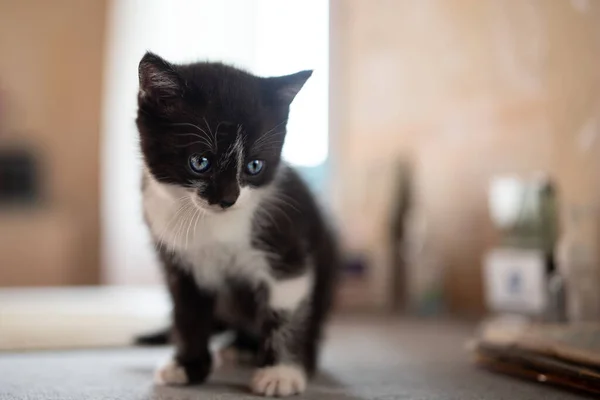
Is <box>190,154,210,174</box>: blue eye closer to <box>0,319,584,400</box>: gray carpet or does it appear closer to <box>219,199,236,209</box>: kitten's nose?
<box>219,199,236,209</box>: kitten's nose

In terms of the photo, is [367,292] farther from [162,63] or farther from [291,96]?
[162,63]

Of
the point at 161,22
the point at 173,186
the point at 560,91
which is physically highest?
the point at 161,22

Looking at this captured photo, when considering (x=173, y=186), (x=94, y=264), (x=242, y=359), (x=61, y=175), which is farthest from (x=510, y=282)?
(x=61, y=175)

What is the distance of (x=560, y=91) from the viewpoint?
1550mm

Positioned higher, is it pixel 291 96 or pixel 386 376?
pixel 291 96

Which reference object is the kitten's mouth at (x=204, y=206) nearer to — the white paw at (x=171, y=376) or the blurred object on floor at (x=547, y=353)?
the white paw at (x=171, y=376)

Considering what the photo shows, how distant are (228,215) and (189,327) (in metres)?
0.24

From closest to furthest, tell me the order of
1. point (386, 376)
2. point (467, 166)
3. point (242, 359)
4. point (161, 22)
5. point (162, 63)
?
point (162, 63) → point (386, 376) → point (242, 359) → point (467, 166) → point (161, 22)

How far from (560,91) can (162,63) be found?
3.61 ft

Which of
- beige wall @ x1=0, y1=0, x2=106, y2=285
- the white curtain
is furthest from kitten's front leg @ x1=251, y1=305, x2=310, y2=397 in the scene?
beige wall @ x1=0, y1=0, x2=106, y2=285

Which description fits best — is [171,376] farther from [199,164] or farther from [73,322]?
[73,322]

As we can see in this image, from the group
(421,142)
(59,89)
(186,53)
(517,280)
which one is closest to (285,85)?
(517,280)

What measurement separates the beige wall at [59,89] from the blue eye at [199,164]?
3.40 meters

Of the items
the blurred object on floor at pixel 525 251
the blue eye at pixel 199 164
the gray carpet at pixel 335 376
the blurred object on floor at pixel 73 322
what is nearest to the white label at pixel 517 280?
the blurred object on floor at pixel 525 251
